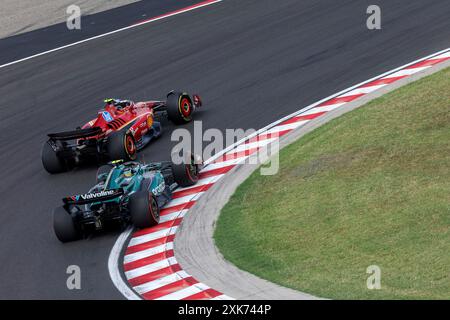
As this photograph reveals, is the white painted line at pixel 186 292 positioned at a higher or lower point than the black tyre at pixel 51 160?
lower

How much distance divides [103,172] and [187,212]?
228cm

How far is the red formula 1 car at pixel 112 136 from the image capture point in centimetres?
2014

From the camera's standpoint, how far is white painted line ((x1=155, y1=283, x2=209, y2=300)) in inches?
557

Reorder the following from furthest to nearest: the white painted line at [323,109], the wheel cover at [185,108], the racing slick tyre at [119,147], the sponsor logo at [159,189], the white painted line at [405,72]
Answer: the white painted line at [405,72]
the wheel cover at [185,108]
the white painted line at [323,109]
the racing slick tyre at [119,147]
the sponsor logo at [159,189]

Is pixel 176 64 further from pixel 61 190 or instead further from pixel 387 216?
pixel 387 216

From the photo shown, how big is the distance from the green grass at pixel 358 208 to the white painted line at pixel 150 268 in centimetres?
86

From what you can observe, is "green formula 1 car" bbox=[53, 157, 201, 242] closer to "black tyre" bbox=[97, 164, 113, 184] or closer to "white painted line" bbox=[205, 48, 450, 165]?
"black tyre" bbox=[97, 164, 113, 184]

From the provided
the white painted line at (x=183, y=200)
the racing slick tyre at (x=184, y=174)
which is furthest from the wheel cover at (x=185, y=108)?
the white painted line at (x=183, y=200)

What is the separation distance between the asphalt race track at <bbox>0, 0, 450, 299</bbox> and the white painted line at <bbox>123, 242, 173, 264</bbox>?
453 millimetres

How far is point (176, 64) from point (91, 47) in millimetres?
Answer: 4552

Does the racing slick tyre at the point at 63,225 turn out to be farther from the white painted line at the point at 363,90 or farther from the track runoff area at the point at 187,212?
the white painted line at the point at 363,90

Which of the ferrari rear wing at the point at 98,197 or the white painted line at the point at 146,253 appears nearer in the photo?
the white painted line at the point at 146,253

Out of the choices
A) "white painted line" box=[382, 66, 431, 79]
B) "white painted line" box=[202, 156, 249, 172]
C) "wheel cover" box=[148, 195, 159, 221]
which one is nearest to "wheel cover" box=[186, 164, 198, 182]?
"white painted line" box=[202, 156, 249, 172]

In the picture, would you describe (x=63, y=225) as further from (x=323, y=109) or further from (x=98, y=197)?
(x=323, y=109)
